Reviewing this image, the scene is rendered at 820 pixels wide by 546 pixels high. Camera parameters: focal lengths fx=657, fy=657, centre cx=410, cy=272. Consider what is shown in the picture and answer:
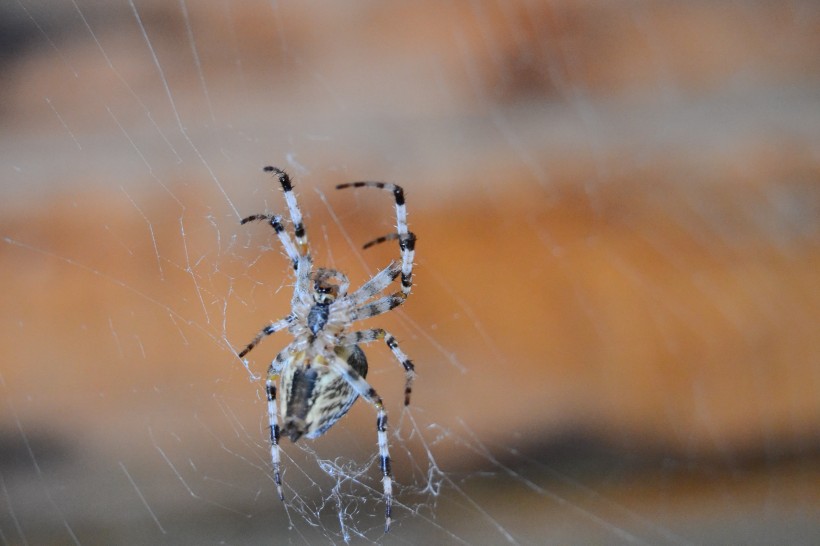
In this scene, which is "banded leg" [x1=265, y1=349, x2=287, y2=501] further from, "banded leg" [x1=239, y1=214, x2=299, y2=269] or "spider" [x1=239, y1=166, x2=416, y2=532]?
"banded leg" [x1=239, y1=214, x2=299, y2=269]

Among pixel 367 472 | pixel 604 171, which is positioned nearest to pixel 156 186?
pixel 367 472

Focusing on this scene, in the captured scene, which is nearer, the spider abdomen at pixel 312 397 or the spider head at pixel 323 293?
the spider abdomen at pixel 312 397

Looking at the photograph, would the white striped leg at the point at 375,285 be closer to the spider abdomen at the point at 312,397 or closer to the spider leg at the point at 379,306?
the spider leg at the point at 379,306

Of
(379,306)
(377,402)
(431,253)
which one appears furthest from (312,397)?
(431,253)

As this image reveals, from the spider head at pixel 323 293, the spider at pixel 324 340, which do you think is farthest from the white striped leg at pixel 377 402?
the spider head at pixel 323 293

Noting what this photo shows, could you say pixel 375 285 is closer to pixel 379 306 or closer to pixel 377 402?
pixel 379 306

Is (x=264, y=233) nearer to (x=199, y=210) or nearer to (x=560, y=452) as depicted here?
(x=199, y=210)

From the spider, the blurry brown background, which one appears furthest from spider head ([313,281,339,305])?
the blurry brown background
